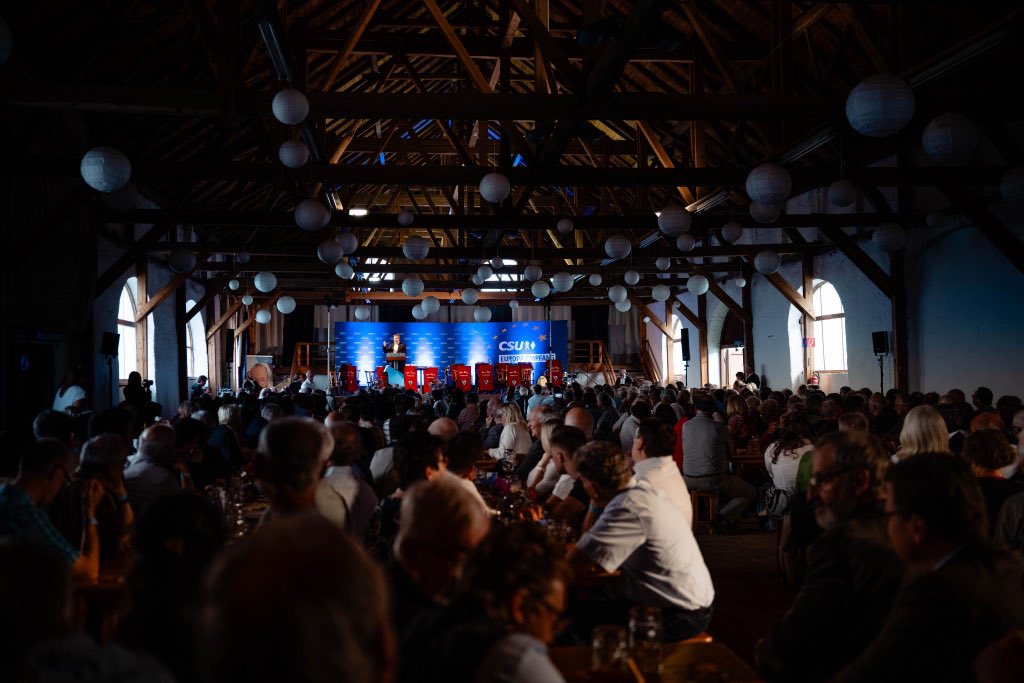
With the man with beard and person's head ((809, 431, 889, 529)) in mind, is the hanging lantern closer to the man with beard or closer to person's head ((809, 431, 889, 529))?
person's head ((809, 431, 889, 529))

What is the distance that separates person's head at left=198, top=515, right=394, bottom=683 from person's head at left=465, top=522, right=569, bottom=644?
25.0 inches

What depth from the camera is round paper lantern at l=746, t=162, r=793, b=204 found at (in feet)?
18.8

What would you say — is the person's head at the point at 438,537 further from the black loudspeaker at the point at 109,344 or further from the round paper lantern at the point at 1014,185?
the black loudspeaker at the point at 109,344

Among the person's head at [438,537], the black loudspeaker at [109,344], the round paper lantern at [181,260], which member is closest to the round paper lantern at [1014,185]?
the person's head at [438,537]

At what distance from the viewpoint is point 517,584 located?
57.5 inches

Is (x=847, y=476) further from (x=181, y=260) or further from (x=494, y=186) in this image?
(x=181, y=260)

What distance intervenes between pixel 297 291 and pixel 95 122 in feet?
44.3

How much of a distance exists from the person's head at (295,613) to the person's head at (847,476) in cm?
182

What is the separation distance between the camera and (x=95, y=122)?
10219mm

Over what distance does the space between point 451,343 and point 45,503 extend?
2066cm

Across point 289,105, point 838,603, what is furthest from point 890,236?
point 838,603

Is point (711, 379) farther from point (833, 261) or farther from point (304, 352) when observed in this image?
point (304, 352)

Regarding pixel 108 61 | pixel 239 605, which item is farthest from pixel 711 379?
pixel 239 605

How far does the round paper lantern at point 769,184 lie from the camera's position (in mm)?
5742
